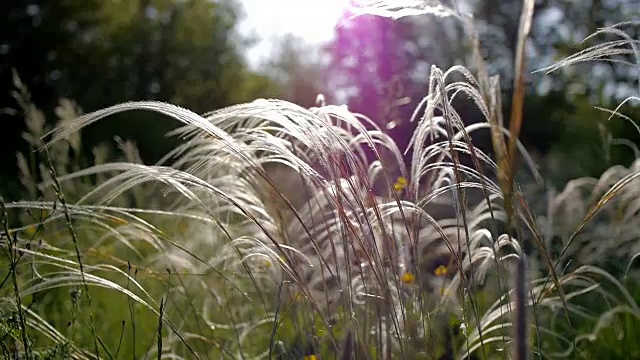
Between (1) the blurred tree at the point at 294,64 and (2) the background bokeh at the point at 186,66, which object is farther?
(1) the blurred tree at the point at 294,64

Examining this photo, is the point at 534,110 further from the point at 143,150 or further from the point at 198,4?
Answer: the point at 198,4

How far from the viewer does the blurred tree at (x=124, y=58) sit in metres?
14.7

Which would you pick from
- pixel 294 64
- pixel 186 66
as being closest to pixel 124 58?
pixel 186 66

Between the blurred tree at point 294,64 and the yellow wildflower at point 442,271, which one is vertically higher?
Answer: the yellow wildflower at point 442,271

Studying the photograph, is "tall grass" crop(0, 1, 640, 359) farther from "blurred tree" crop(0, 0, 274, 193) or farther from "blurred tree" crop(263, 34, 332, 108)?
"blurred tree" crop(263, 34, 332, 108)

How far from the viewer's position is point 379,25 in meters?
5.23

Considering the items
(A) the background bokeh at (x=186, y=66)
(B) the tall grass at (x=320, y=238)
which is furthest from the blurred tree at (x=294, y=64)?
(B) the tall grass at (x=320, y=238)

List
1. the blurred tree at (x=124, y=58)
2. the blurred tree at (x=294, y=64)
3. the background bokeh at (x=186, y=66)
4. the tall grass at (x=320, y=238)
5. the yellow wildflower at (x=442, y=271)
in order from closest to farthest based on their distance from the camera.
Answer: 1. the tall grass at (x=320, y=238)
2. the yellow wildflower at (x=442, y=271)
3. the background bokeh at (x=186, y=66)
4. the blurred tree at (x=124, y=58)
5. the blurred tree at (x=294, y=64)

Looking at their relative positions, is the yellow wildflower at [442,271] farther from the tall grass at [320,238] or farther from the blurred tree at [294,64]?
the blurred tree at [294,64]

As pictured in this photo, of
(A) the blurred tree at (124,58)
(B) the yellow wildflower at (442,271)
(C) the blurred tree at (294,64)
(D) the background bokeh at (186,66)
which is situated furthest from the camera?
(C) the blurred tree at (294,64)

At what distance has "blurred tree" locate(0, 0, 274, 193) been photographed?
1473cm

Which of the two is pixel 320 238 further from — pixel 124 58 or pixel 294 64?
pixel 294 64

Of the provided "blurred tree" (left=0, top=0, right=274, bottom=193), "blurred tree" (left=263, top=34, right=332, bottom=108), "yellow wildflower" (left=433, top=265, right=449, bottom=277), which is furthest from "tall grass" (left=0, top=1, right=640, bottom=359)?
"blurred tree" (left=263, top=34, right=332, bottom=108)

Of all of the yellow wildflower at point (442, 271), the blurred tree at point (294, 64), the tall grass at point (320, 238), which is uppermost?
the tall grass at point (320, 238)
